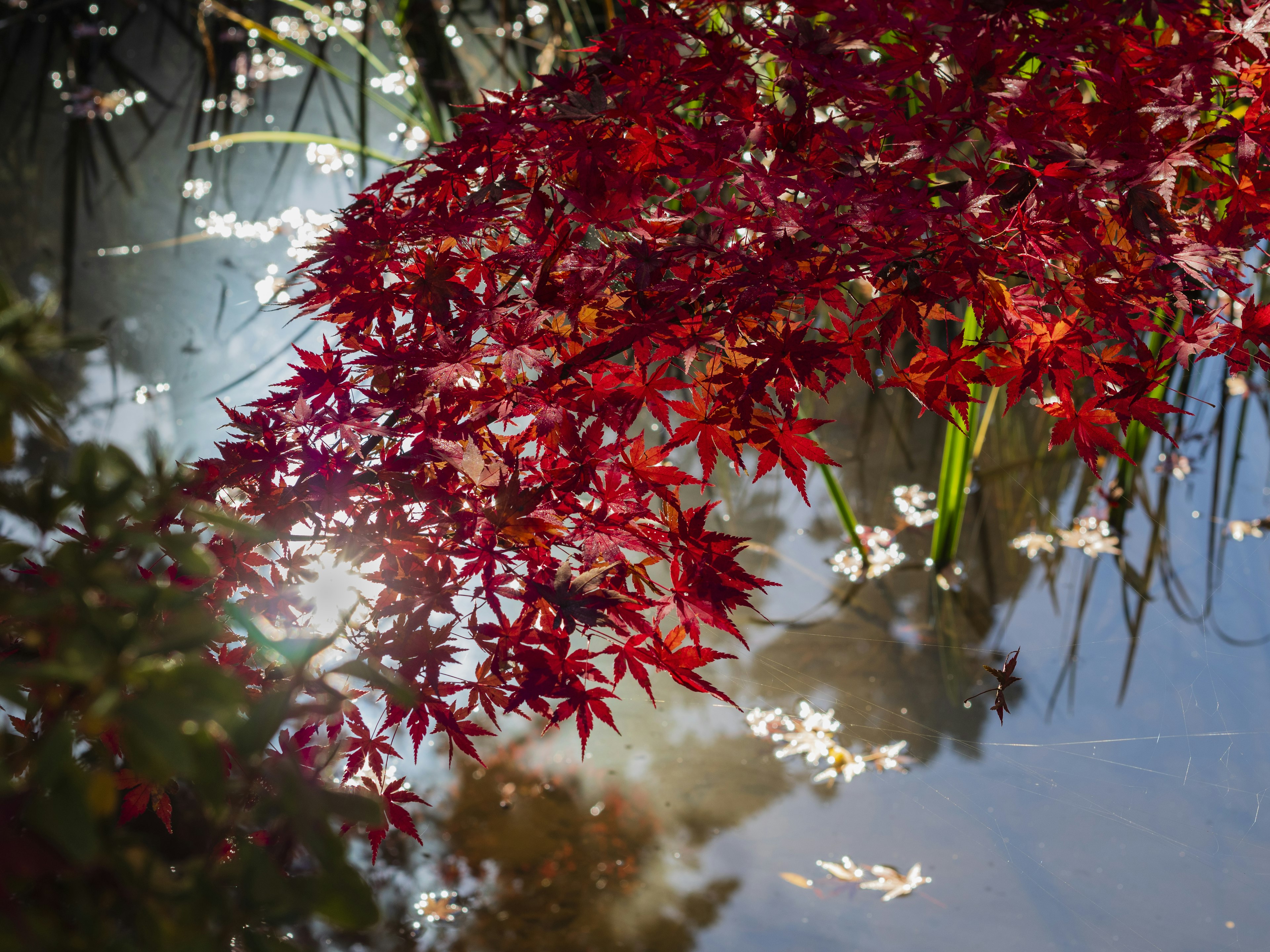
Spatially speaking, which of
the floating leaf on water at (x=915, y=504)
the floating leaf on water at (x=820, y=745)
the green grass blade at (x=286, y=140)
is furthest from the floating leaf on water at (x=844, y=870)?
the green grass blade at (x=286, y=140)

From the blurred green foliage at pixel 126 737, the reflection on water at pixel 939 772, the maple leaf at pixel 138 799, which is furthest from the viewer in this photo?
the reflection on water at pixel 939 772

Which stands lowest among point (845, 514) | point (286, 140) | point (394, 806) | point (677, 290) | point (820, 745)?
point (394, 806)

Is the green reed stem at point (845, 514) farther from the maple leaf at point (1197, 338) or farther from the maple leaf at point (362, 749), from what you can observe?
the maple leaf at point (362, 749)

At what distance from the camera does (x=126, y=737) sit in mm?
377

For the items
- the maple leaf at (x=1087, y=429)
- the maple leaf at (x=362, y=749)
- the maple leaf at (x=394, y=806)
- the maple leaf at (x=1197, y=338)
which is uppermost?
the maple leaf at (x=1197, y=338)

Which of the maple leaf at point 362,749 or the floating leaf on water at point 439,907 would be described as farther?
the floating leaf on water at point 439,907

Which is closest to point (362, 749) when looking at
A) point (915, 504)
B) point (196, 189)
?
point (915, 504)

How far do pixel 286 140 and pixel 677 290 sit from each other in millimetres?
2109

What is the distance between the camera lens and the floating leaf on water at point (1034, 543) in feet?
5.99

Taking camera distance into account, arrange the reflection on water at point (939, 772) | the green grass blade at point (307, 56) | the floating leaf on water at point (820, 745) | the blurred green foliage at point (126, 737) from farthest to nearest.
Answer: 1. the green grass blade at point (307, 56)
2. the floating leaf on water at point (820, 745)
3. the reflection on water at point (939, 772)
4. the blurred green foliage at point (126, 737)

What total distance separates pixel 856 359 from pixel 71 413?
2046 millimetres

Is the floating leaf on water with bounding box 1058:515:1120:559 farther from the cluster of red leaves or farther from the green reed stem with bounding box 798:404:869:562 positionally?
the cluster of red leaves

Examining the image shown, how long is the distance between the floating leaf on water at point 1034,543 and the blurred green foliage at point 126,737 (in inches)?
68.5

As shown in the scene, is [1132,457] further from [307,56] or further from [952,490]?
[307,56]
